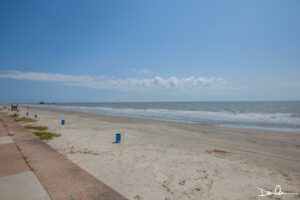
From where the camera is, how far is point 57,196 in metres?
3.11

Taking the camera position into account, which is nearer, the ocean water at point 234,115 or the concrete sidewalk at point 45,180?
the concrete sidewalk at point 45,180

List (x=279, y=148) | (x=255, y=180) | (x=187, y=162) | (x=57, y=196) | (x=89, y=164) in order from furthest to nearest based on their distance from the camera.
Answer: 1. (x=279, y=148)
2. (x=187, y=162)
3. (x=89, y=164)
4. (x=255, y=180)
5. (x=57, y=196)

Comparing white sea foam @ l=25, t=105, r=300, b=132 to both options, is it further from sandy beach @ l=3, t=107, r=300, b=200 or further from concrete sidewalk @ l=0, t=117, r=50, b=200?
concrete sidewalk @ l=0, t=117, r=50, b=200

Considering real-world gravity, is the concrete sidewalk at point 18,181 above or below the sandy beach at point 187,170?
above

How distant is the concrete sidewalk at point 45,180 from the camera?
3172 mm

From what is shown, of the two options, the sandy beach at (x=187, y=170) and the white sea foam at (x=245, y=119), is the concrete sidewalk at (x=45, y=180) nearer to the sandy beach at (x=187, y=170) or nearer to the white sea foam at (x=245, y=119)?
the sandy beach at (x=187, y=170)

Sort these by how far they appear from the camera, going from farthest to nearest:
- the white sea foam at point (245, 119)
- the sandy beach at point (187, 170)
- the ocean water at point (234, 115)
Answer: the ocean water at point (234, 115) → the white sea foam at point (245, 119) → the sandy beach at point (187, 170)

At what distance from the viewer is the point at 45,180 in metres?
3.69

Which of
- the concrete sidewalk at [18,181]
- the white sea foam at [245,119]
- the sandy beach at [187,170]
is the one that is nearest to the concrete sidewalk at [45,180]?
the concrete sidewalk at [18,181]

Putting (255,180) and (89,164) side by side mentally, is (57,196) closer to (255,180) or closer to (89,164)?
(89,164)

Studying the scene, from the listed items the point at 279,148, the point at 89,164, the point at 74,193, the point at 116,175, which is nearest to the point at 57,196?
the point at 74,193

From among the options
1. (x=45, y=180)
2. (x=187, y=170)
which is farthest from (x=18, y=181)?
(x=187, y=170)

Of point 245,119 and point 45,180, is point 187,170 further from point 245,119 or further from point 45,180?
point 245,119

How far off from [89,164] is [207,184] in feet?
10.7
